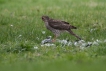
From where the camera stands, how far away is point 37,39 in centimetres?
1353

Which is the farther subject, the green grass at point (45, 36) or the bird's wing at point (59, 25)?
the bird's wing at point (59, 25)

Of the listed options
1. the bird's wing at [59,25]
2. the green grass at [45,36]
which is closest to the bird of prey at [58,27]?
the bird's wing at [59,25]

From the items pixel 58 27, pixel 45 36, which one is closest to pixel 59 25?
pixel 58 27

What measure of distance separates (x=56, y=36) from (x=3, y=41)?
161cm

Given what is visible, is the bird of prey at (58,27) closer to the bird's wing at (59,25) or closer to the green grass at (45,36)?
the bird's wing at (59,25)

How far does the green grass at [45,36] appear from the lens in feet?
28.5

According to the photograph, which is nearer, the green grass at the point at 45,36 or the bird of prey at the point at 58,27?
the green grass at the point at 45,36

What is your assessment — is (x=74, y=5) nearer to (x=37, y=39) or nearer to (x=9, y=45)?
(x=37, y=39)

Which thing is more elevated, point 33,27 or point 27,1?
point 33,27

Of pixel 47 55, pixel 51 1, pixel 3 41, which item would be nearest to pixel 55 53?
pixel 47 55

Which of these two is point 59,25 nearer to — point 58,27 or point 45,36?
point 58,27

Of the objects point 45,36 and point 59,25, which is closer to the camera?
point 59,25

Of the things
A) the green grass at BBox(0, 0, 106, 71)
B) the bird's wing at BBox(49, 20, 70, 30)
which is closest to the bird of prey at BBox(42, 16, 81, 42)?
the bird's wing at BBox(49, 20, 70, 30)

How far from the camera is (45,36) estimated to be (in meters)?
14.2
